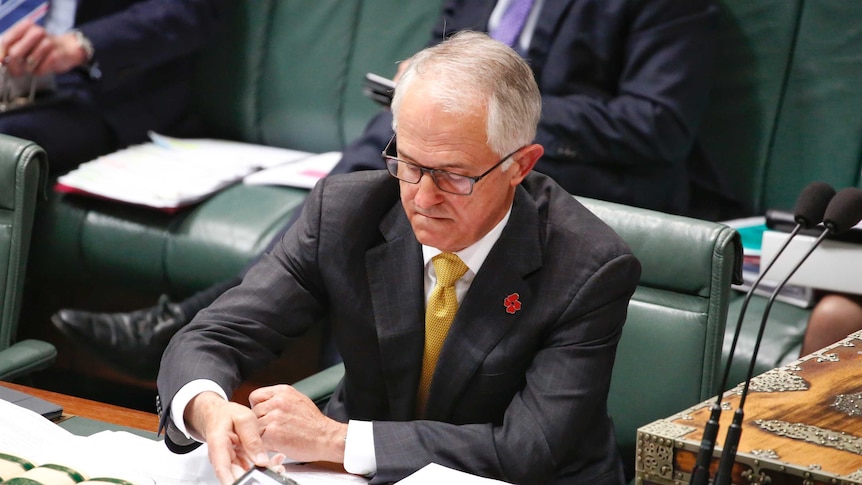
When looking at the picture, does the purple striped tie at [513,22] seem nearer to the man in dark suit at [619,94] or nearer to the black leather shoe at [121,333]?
the man in dark suit at [619,94]

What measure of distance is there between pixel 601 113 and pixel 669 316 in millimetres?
1040

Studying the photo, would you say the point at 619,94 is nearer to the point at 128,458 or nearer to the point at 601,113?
the point at 601,113

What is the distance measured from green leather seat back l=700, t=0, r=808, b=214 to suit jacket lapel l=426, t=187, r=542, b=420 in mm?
1631

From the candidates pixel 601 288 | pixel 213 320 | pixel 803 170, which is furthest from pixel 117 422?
pixel 803 170

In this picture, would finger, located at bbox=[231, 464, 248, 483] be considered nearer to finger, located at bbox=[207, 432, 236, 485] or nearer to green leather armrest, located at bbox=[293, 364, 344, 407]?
finger, located at bbox=[207, 432, 236, 485]

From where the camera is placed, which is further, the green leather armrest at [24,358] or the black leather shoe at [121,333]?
the black leather shoe at [121,333]

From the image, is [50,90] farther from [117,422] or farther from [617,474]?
[617,474]

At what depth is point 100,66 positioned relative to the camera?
333cm

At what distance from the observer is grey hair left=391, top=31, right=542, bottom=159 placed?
4.85 feet

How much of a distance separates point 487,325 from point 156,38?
7.09 feet

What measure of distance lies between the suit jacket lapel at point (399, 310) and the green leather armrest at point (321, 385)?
21cm

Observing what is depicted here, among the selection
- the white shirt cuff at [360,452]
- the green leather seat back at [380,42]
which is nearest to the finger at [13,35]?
the green leather seat back at [380,42]

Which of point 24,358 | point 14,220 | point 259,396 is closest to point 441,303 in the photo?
point 259,396

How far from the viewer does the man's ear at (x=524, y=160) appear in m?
1.57
